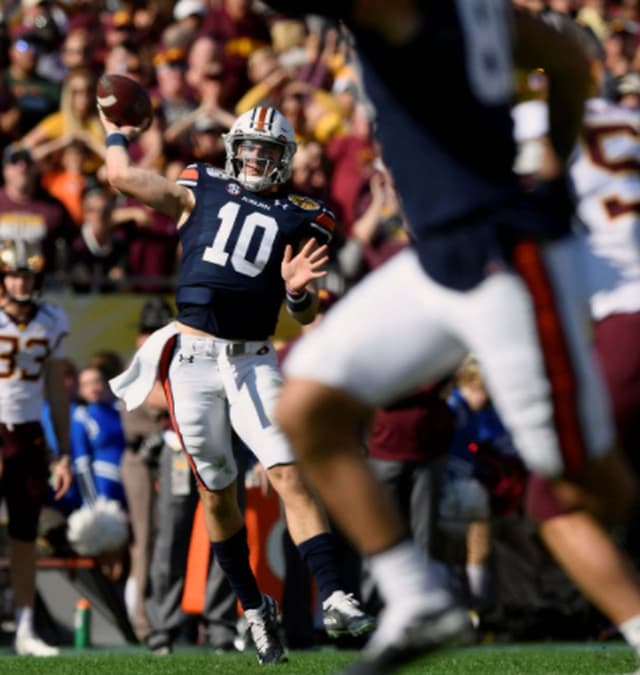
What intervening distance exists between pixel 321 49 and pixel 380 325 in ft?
31.5

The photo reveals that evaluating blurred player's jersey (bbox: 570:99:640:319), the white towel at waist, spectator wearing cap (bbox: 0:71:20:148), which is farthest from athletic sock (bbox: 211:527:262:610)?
spectator wearing cap (bbox: 0:71:20:148)

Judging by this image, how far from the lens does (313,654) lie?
782 cm

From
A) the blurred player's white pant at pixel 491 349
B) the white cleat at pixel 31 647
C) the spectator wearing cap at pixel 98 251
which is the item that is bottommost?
the white cleat at pixel 31 647

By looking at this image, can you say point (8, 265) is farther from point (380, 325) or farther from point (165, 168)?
point (380, 325)

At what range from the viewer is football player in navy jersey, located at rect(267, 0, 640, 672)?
12.5 feet

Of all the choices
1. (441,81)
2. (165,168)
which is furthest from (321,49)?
(441,81)

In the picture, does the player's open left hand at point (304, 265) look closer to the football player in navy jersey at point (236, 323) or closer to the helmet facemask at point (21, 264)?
the football player in navy jersey at point (236, 323)

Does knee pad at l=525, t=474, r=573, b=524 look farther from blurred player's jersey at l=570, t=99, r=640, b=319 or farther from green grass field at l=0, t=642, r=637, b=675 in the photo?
green grass field at l=0, t=642, r=637, b=675

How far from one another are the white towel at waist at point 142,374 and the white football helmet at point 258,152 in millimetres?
704

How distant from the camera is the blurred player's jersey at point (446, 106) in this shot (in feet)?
12.6

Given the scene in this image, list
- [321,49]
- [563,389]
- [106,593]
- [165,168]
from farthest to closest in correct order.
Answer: [321,49]
[165,168]
[106,593]
[563,389]

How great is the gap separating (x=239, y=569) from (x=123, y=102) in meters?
1.89

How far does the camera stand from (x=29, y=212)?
1074 cm

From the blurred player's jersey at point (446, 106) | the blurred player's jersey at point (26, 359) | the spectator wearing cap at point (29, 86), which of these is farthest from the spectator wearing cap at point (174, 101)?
the blurred player's jersey at point (446, 106)
